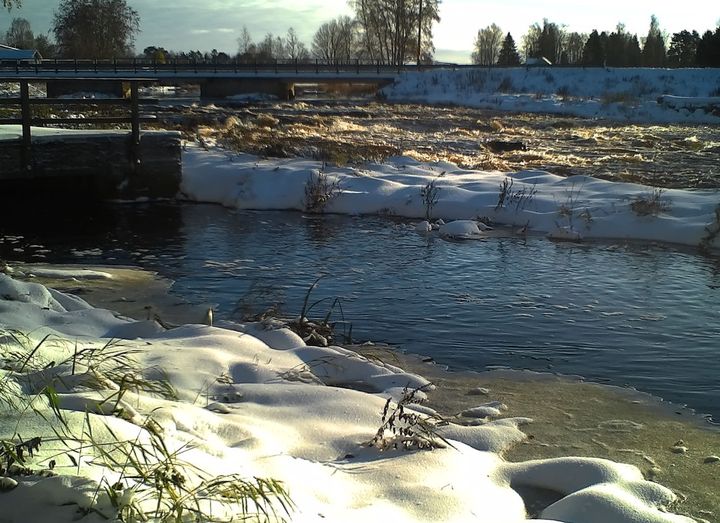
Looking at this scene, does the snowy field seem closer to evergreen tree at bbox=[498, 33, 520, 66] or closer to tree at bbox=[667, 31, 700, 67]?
tree at bbox=[667, 31, 700, 67]

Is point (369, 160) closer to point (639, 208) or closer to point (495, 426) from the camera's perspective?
point (639, 208)

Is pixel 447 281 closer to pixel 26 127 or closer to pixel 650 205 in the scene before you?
pixel 650 205

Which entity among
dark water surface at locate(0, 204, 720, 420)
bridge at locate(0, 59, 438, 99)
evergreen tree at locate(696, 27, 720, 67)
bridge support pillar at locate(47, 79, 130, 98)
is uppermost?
evergreen tree at locate(696, 27, 720, 67)

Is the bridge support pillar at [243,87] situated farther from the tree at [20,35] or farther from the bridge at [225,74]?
the tree at [20,35]

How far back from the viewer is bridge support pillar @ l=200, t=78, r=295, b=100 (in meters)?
58.8

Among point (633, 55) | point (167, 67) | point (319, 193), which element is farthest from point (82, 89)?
point (633, 55)

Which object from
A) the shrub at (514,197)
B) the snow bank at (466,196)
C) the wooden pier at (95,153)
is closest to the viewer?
the snow bank at (466,196)

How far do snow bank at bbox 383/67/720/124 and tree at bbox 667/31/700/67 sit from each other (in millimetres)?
35443

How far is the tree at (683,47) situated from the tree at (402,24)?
28679 millimetres

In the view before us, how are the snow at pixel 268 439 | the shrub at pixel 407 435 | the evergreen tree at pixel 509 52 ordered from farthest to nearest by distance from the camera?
the evergreen tree at pixel 509 52 < the shrub at pixel 407 435 < the snow at pixel 268 439

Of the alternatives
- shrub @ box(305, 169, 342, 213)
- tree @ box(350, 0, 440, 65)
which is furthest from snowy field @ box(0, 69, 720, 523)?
tree @ box(350, 0, 440, 65)

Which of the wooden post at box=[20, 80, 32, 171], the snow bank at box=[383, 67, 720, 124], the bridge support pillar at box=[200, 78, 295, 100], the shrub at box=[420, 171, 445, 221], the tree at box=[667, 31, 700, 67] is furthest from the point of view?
the tree at box=[667, 31, 700, 67]

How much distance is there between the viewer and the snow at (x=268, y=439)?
2811 millimetres

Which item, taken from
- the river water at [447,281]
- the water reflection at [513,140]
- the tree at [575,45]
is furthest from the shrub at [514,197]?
the tree at [575,45]
